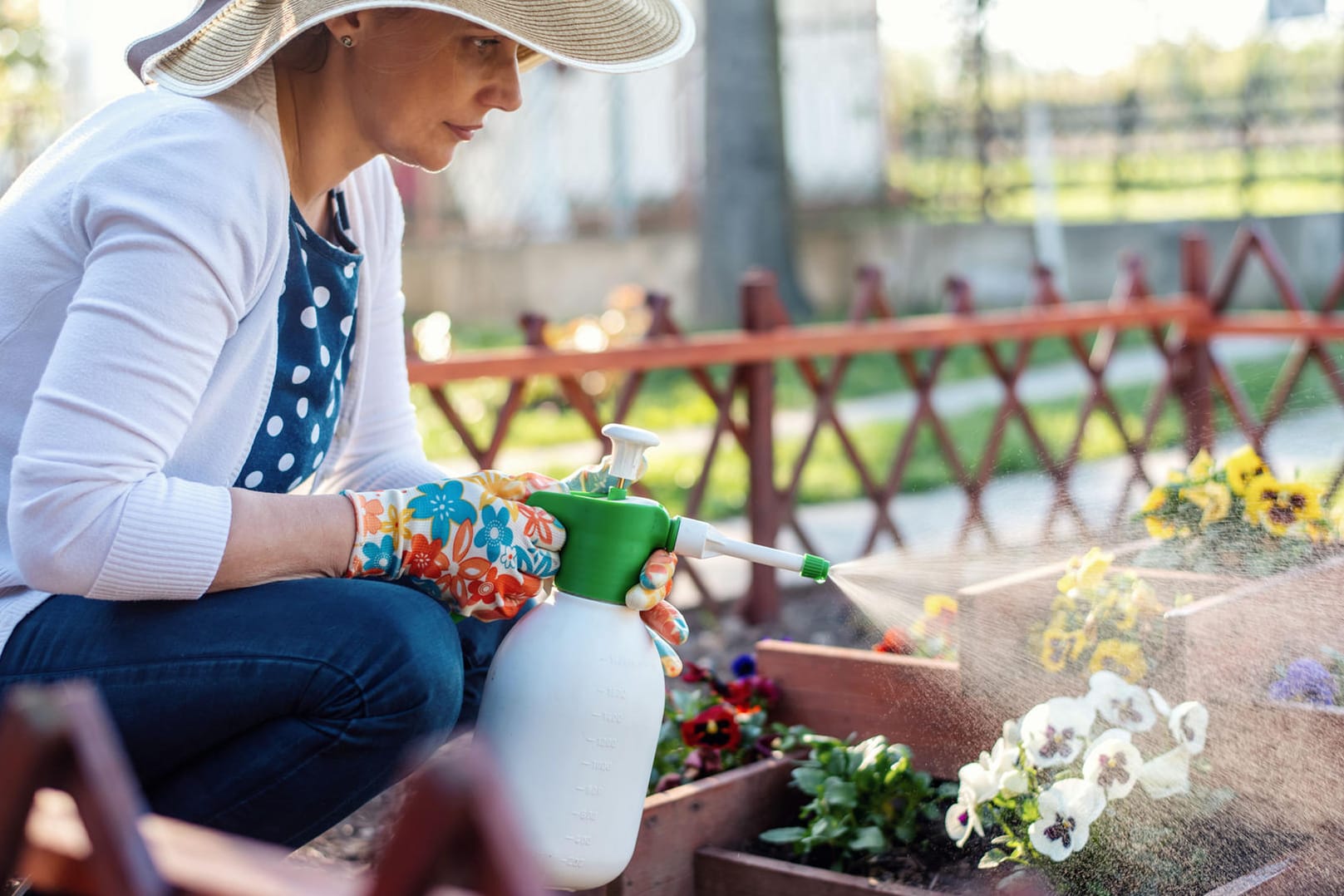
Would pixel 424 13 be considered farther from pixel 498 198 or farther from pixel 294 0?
pixel 498 198

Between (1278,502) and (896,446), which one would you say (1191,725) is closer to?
(1278,502)

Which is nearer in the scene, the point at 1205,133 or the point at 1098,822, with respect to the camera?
the point at 1098,822

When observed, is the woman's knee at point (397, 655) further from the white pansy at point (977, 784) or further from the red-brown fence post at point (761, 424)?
the red-brown fence post at point (761, 424)

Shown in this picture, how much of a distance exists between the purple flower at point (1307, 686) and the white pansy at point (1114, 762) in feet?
1.13

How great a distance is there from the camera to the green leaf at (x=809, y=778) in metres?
2.41

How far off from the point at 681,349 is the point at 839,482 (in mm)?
2392

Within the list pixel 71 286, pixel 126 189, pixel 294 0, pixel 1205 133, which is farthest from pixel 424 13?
pixel 1205 133

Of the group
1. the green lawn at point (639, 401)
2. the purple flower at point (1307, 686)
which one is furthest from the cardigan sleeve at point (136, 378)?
the green lawn at point (639, 401)

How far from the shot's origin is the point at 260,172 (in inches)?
71.3

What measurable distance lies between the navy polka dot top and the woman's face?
17 cm

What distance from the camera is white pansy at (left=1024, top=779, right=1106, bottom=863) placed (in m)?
2.07

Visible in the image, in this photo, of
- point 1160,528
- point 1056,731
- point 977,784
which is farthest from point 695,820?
point 1160,528

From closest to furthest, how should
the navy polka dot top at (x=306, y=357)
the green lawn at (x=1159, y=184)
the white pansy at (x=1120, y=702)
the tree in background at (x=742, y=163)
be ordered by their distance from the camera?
the navy polka dot top at (x=306, y=357) → the white pansy at (x=1120, y=702) → the tree in background at (x=742, y=163) → the green lawn at (x=1159, y=184)

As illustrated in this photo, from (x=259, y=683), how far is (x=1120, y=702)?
1285mm
